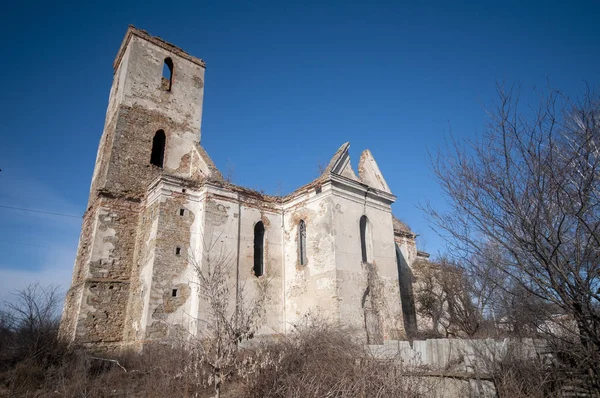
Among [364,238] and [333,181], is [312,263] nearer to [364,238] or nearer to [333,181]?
[364,238]

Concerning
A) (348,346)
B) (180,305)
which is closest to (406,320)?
(348,346)

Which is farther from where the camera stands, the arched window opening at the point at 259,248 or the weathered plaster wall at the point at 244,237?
the arched window opening at the point at 259,248

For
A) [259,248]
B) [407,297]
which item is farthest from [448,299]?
[259,248]

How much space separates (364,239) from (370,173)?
3315 mm

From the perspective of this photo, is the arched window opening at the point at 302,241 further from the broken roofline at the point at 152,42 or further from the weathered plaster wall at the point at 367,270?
the broken roofline at the point at 152,42

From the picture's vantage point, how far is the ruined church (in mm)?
13414

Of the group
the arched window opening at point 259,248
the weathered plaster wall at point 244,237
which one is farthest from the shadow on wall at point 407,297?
the arched window opening at point 259,248

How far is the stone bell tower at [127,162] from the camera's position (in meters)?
13.8

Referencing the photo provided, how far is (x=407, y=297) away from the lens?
59.4 ft

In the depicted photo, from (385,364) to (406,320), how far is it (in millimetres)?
10228

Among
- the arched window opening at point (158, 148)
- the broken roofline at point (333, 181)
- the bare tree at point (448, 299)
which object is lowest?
the bare tree at point (448, 299)

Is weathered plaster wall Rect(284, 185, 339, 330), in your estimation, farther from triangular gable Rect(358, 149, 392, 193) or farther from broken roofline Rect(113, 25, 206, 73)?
broken roofline Rect(113, 25, 206, 73)

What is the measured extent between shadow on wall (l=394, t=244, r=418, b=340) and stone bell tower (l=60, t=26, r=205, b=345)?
11.6 meters

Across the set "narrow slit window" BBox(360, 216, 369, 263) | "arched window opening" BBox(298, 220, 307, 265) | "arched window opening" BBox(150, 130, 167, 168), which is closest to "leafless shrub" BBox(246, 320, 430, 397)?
"narrow slit window" BBox(360, 216, 369, 263)
